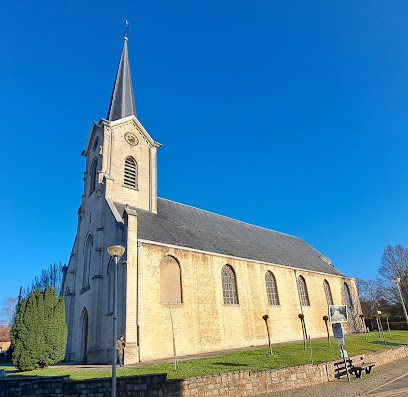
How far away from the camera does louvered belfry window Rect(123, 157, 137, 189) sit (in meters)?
24.6

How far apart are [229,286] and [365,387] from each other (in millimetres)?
12508

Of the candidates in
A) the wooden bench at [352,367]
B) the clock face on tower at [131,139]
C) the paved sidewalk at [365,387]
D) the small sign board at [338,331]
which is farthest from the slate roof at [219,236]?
the paved sidewalk at [365,387]

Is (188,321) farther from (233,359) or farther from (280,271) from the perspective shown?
(280,271)

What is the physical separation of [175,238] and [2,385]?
487 inches

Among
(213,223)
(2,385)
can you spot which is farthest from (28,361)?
(213,223)

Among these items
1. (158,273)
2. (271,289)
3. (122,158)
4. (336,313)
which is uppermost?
(122,158)

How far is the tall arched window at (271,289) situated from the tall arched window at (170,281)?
896cm

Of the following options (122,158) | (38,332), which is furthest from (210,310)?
(122,158)

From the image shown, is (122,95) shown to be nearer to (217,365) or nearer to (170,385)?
(217,365)

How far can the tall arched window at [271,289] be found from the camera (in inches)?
998

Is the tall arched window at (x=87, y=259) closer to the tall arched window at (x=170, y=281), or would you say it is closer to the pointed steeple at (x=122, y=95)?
the tall arched window at (x=170, y=281)

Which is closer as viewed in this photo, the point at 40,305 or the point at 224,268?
the point at 40,305

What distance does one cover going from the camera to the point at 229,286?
74.3ft

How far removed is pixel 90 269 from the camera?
22.5m
